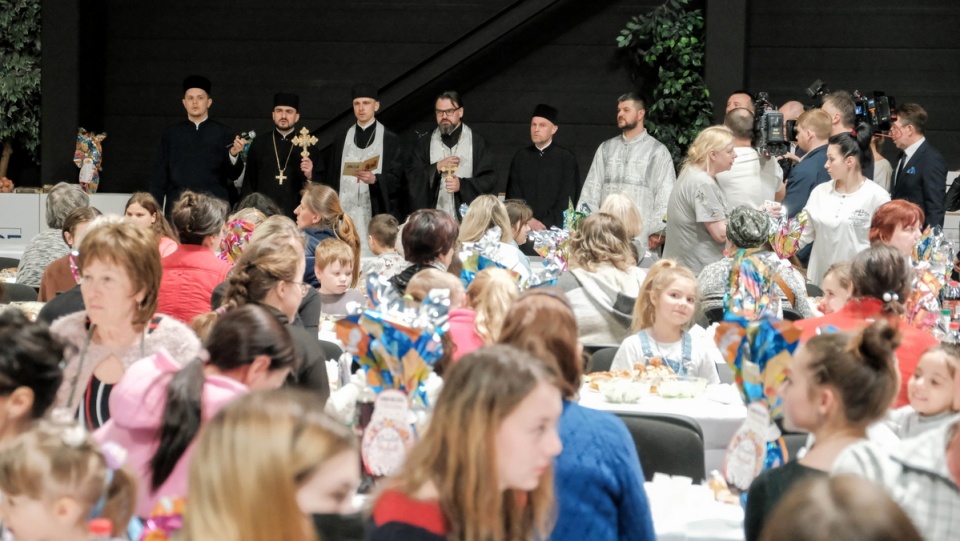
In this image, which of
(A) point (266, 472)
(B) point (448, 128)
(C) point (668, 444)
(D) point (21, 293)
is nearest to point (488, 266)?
(C) point (668, 444)

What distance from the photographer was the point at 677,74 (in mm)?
10258

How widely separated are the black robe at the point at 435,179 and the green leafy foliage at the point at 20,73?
3.64 m

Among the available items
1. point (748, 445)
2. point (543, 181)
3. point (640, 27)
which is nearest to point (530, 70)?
point (640, 27)

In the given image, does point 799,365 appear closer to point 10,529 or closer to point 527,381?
point 527,381

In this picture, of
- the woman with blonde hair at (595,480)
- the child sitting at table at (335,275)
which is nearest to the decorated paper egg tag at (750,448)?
the woman with blonde hair at (595,480)

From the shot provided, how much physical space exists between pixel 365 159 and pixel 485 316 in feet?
18.8

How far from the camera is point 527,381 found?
200cm

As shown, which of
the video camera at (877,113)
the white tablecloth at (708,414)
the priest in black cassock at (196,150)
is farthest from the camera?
the priest in black cassock at (196,150)

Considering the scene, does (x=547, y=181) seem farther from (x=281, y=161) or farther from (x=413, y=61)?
(x=413, y=61)

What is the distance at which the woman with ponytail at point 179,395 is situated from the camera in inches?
95.0

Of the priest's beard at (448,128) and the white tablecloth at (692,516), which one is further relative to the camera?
the priest's beard at (448,128)

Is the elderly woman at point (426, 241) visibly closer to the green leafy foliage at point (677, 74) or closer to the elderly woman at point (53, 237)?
the elderly woman at point (53, 237)

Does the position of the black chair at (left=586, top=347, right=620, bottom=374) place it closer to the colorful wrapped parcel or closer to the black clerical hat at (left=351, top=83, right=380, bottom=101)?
the colorful wrapped parcel

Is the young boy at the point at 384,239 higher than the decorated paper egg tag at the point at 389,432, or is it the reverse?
the young boy at the point at 384,239
